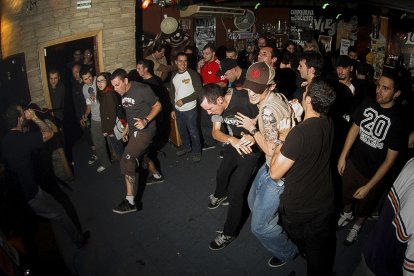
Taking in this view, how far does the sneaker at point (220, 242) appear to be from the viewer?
3.44 m

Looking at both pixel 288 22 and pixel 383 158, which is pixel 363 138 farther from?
pixel 288 22

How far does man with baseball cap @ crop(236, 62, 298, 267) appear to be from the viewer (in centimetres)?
275

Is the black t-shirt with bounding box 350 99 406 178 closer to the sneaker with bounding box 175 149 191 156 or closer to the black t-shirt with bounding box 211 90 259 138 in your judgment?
the black t-shirt with bounding box 211 90 259 138

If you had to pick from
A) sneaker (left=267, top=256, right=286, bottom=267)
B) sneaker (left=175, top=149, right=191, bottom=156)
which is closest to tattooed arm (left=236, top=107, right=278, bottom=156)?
sneaker (left=267, top=256, right=286, bottom=267)

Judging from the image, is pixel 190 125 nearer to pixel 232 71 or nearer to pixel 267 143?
pixel 232 71

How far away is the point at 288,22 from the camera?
10844 millimetres

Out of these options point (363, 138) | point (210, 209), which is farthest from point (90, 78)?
point (363, 138)

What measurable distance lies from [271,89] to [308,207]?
A: 4.17 ft

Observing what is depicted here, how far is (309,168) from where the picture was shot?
2.38 meters

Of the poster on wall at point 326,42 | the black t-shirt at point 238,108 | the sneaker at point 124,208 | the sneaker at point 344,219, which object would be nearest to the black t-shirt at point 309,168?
the black t-shirt at point 238,108

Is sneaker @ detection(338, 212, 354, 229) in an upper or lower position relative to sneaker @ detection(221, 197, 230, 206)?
upper

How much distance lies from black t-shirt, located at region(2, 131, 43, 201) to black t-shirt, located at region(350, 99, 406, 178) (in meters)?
3.56

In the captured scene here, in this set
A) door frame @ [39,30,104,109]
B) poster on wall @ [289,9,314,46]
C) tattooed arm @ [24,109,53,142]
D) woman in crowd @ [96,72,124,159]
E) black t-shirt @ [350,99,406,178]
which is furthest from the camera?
poster on wall @ [289,9,314,46]

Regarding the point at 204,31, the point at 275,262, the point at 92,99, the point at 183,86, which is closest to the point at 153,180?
the point at 92,99
